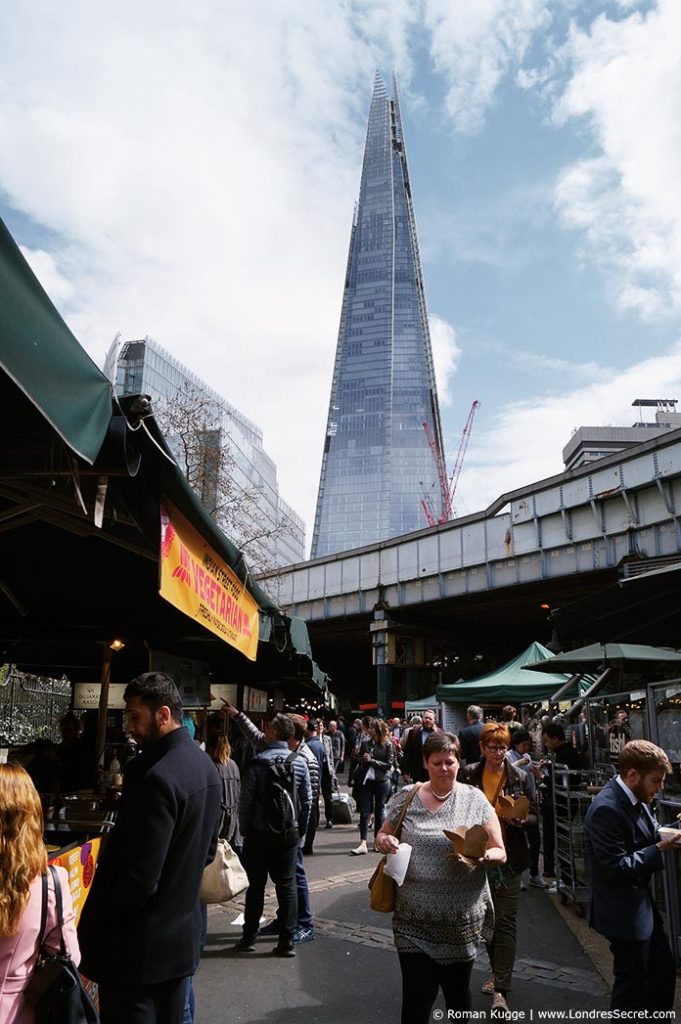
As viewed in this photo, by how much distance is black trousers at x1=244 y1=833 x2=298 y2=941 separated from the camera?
6.20 m

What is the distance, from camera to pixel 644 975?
3777 millimetres

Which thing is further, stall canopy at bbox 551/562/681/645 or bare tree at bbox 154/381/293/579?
bare tree at bbox 154/381/293/579

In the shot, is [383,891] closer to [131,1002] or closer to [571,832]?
[131,1002]

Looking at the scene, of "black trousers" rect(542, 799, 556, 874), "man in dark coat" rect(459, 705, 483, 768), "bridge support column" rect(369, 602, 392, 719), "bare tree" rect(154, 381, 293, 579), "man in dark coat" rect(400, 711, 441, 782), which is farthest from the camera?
"bridge support column" rect(369, 602, 392, 719)

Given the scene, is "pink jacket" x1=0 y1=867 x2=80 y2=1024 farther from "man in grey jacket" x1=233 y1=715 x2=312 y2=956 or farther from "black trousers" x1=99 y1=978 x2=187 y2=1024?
"man in grey jacket" x1=233 y1=715 x2=312 y2=956

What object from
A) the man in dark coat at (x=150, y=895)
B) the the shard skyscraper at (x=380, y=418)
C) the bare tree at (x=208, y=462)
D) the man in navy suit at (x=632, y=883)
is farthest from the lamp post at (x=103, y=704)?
the the shard skyscraper at (x=380, y=418)

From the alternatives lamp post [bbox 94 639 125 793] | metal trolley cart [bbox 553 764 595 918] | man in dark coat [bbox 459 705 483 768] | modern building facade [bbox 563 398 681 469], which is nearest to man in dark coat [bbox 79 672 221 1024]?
metal trolley cart [bbox 553 764 595 918]

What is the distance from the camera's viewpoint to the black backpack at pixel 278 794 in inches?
245

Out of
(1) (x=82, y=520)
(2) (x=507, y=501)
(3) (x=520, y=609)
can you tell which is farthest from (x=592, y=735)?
(3) (x=520, y=609)

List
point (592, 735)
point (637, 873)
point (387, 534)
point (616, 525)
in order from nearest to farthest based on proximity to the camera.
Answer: point (637, 873)
point (592, 735)
point (616, 525)
point (387, 534)

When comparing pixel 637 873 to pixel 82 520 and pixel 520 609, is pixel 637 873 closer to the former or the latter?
pixel 82 520

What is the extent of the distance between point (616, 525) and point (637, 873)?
29254 millimetres

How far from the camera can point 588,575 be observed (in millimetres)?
33500

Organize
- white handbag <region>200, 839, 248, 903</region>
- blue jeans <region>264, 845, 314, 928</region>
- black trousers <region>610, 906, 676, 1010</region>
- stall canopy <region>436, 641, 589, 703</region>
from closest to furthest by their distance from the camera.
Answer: black trousers <region>610, 906, 676, 1010</region>, white handbag <region>200, 839, 248, 903</region>, blue jeans <region>264, 845, 314, 928</region>, stall canopy <region>436, 641, 589, 703</region>
